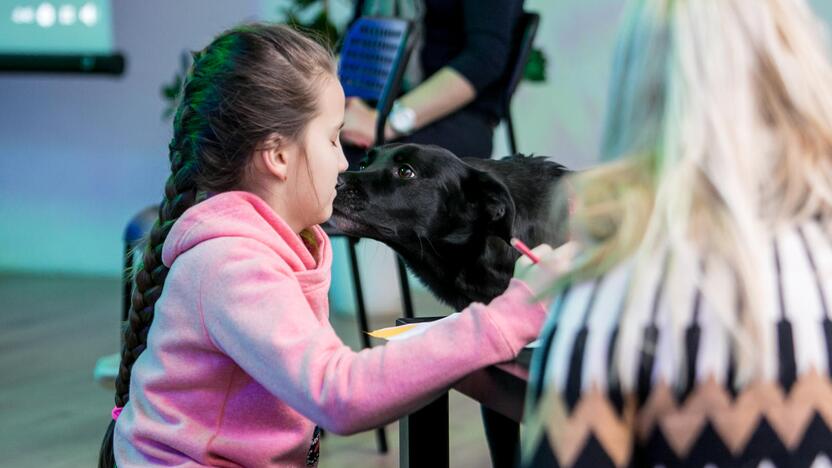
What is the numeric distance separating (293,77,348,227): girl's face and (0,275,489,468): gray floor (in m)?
1.57

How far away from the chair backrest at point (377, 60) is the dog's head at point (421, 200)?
713mm

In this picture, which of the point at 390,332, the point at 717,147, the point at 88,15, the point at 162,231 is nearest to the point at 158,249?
the point at 162,231

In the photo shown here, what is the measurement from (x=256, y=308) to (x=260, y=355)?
5 centimetres

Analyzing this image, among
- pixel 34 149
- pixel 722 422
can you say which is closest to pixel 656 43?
pixel 722 422

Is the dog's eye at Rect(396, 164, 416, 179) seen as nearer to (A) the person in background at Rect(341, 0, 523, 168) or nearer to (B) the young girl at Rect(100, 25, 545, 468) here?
(B) the young girl at Rect(100, 25, 545, 468)

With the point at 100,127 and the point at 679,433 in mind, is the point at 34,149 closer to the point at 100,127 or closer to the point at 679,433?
the point at 100,127

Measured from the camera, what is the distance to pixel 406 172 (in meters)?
1.99

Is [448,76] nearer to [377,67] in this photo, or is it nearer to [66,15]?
[377,67]

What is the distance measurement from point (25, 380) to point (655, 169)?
123 inches

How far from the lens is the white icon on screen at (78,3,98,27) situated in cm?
496

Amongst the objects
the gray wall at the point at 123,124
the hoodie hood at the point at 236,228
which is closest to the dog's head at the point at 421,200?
the hoodie hood at the point at 236,228

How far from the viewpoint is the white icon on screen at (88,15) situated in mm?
4961

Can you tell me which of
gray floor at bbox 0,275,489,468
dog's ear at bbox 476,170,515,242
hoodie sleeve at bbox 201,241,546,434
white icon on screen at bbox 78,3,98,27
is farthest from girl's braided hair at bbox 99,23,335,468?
white icon on screen at bbox 78,3,98,27

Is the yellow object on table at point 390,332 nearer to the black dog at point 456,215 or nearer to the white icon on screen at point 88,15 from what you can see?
the black dog at point 456,215
